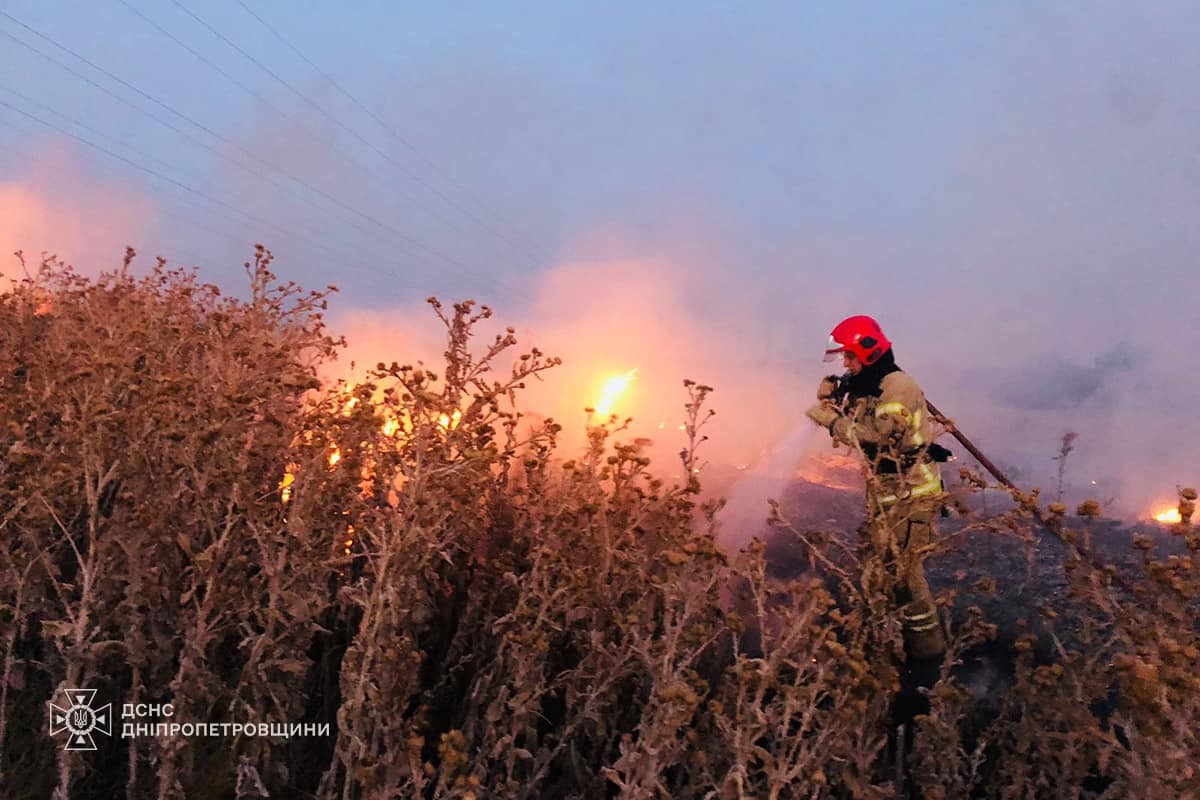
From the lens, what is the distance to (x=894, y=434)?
11.1 ft

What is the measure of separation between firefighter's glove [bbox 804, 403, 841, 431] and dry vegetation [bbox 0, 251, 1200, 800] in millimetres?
1084

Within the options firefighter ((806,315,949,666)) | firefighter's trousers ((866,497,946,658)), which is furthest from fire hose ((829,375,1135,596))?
firefighter's trousers ((866,497,946,658))

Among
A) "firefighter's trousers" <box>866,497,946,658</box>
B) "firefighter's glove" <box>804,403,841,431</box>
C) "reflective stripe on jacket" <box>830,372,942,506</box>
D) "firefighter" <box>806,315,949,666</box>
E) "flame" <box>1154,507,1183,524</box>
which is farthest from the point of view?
"firefighter's glove" <box>804,403,841,431</box>

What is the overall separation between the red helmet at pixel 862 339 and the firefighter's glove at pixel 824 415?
1.25 feet

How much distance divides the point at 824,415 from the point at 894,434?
2.97ft

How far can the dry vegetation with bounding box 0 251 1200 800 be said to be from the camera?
6.90 ft

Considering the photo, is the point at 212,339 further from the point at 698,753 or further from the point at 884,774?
the point at 884,774

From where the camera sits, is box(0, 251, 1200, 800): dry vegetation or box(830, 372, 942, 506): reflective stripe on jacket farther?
box(830, 372, 942, 506): reflective stripe on jacket

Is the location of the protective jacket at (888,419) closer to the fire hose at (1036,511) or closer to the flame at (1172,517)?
the fire hose at (1036,511)

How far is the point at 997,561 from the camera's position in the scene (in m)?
5.95

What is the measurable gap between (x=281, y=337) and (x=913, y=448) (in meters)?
3.72

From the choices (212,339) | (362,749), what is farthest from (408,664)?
(212,339)

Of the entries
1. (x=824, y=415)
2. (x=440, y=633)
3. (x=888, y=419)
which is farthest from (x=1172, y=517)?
(x=440, y=633)

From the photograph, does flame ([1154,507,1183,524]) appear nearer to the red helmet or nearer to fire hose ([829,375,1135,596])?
fire hose ([829,375,1135,596])
